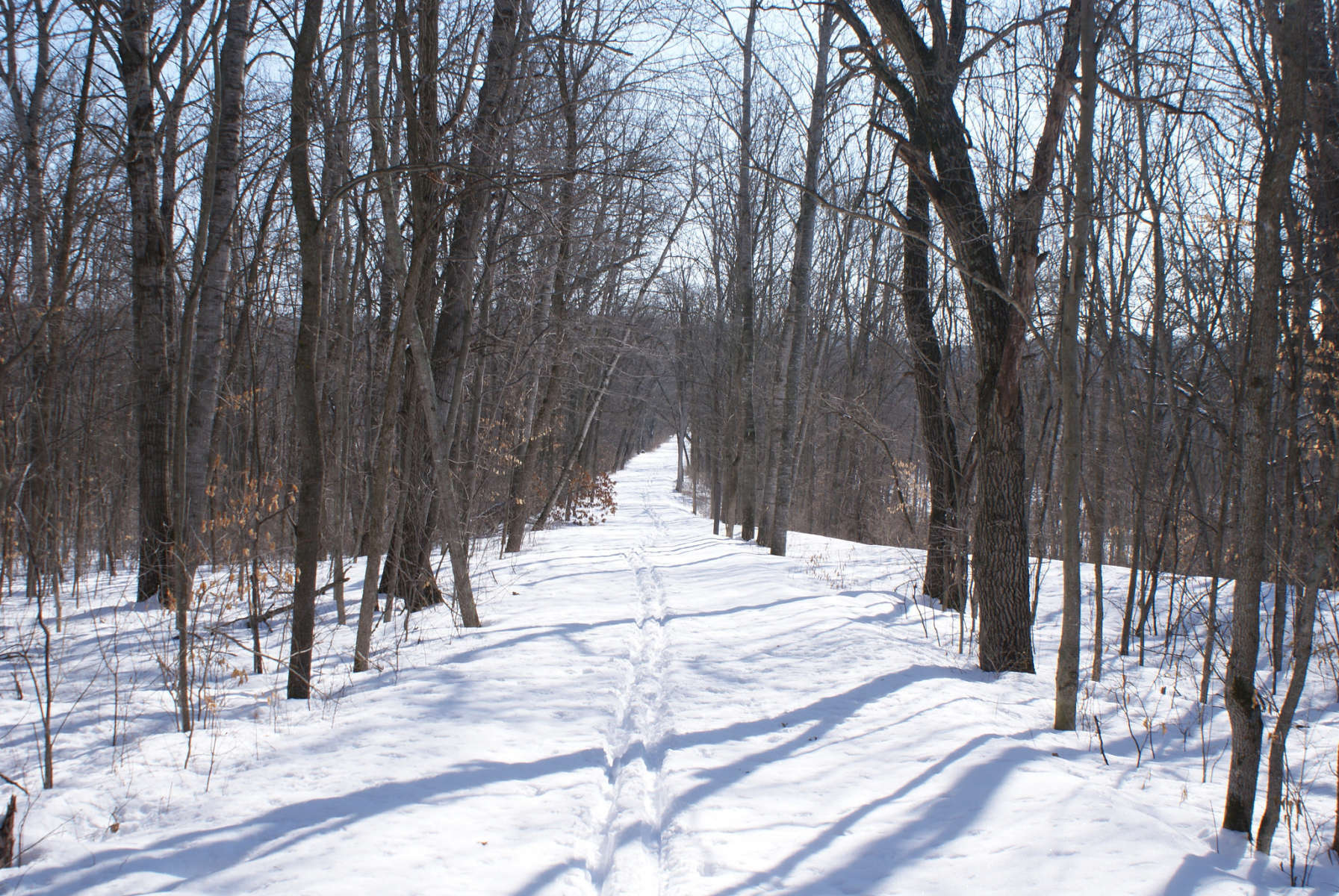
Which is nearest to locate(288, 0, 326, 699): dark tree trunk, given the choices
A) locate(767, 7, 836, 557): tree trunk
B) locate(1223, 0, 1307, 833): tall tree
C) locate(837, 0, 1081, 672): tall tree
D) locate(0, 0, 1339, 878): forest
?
locate(0, 0, 1339, 878): forest

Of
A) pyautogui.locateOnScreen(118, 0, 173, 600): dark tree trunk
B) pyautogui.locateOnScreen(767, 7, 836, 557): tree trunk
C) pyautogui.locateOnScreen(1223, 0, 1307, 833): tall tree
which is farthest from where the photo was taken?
pyautogui.locateOnScreen(767, 7, 836, 557): tree trunk

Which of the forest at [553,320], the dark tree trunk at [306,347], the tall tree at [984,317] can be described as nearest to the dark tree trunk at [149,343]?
the forest at [553,320]

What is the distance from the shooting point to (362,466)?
1120cm

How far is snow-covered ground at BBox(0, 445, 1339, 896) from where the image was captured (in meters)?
2.92

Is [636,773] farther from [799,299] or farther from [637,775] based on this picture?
[799,299]

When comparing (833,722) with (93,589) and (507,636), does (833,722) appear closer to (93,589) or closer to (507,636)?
(507,636)

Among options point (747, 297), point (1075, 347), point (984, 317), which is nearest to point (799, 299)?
point (747, 297)

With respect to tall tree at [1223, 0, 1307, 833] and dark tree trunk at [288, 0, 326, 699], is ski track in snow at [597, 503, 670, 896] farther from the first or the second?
tall tree at [1223, 0, 1307, 833]

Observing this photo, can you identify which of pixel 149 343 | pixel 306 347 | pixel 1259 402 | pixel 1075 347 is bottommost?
pixel 1259 402

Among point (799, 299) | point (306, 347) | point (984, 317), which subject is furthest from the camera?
point (799, 299)

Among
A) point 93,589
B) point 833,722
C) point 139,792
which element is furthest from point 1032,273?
point 93,589

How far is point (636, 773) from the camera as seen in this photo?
3.91m

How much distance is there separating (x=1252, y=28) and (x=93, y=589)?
12.6 m

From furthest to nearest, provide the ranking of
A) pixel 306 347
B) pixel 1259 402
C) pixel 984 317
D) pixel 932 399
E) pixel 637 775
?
pixel 932 399 → pixel 984 317 → pixel 306 347 → pixel 637 775 → pixel 1259 402
